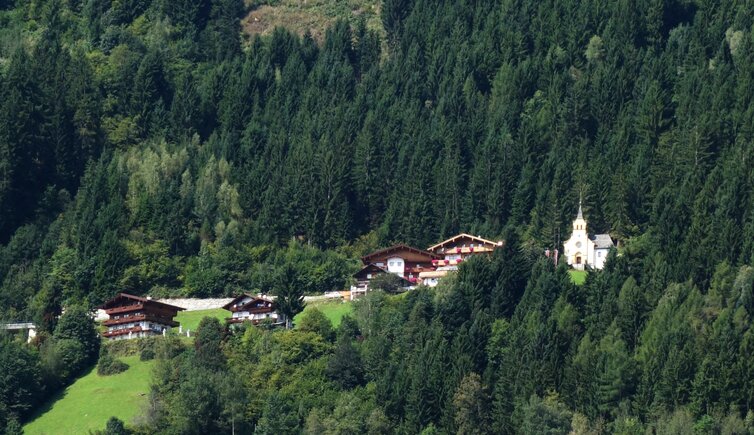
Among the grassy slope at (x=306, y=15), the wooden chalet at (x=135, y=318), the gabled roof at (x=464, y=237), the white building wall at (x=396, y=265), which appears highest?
the grassy slope at (x=306, y=15)

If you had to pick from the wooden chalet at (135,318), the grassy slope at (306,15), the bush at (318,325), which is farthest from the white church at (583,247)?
the grassy slope at (306,15)

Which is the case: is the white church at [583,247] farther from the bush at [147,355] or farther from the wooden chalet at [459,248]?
the bush at [147,355]

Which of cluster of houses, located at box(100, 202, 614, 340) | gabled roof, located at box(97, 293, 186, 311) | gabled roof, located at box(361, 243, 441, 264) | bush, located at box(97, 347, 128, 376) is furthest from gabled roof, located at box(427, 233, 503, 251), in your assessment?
bush, located at box(97, 347, 128, 376)

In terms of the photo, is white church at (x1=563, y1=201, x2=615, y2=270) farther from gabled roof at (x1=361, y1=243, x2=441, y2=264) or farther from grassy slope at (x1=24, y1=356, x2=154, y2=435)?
grassy slope at (x1=24, y1=356, x2=154, y2=435)

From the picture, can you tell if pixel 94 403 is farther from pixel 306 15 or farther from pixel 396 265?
pixel 306 15

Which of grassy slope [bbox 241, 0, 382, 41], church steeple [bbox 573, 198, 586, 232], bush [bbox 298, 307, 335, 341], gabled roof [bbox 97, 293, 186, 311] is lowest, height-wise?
bush [bbox 298, 307, 335, 341]

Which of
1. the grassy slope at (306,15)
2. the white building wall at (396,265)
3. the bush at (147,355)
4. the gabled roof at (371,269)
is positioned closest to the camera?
the bush at (147,355)
